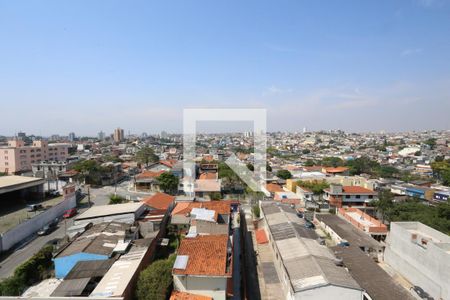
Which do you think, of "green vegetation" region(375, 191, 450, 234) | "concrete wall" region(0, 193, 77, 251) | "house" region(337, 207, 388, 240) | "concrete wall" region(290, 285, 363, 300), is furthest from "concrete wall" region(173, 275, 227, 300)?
"green vegetation" region(375, 191, 450, 234)

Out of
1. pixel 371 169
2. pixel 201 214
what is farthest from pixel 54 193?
pixel 371 169

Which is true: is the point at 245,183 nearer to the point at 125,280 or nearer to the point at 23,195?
the point at 23,195

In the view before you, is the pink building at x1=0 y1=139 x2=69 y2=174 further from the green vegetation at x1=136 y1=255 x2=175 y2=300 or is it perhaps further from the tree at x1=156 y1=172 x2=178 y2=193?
the green vegetation at x1=136 y1=255 x2=175 y2=300

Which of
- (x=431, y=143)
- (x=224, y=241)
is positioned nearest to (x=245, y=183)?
(x=224, y=241)

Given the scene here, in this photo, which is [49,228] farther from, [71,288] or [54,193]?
[71,288]

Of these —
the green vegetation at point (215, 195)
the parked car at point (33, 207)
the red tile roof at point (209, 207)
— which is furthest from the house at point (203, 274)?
the green vegetation at point (215, 195)

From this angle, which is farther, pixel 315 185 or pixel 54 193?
pixel 315 185
